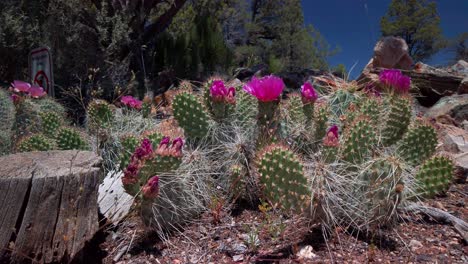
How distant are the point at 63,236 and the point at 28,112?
7.18 feet

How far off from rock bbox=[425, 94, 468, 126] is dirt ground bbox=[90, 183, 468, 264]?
10.3 feet

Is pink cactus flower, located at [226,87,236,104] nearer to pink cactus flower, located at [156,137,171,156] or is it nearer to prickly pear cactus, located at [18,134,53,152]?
pink cactus flower, located at [156,137,171,156]

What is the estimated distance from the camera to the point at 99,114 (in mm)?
3494

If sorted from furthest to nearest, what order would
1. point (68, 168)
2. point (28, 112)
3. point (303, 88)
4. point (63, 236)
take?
1. point (28, 112)
2. point (303, 88)
3. point (68, 168)
4. point (63, 236)

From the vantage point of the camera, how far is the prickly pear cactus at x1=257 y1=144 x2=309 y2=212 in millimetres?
2064

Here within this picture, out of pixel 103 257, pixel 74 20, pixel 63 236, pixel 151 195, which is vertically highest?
pixel 74 20

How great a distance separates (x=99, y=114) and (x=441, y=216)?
8.68ft

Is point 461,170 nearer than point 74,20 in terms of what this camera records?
Yes

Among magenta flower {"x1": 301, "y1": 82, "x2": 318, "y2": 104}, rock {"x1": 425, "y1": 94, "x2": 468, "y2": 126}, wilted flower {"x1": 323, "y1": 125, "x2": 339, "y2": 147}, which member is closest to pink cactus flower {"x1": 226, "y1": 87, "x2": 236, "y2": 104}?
magenta flower {"x1": 301, "y1": 82, "x2": 318, "y2": 104}

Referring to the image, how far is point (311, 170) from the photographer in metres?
2.21

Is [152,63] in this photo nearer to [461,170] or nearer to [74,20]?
[74,20]

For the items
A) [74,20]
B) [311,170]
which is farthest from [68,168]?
[74,20]

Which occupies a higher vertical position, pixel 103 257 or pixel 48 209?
pixel 48 209

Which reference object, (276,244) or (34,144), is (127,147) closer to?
(34,144)
